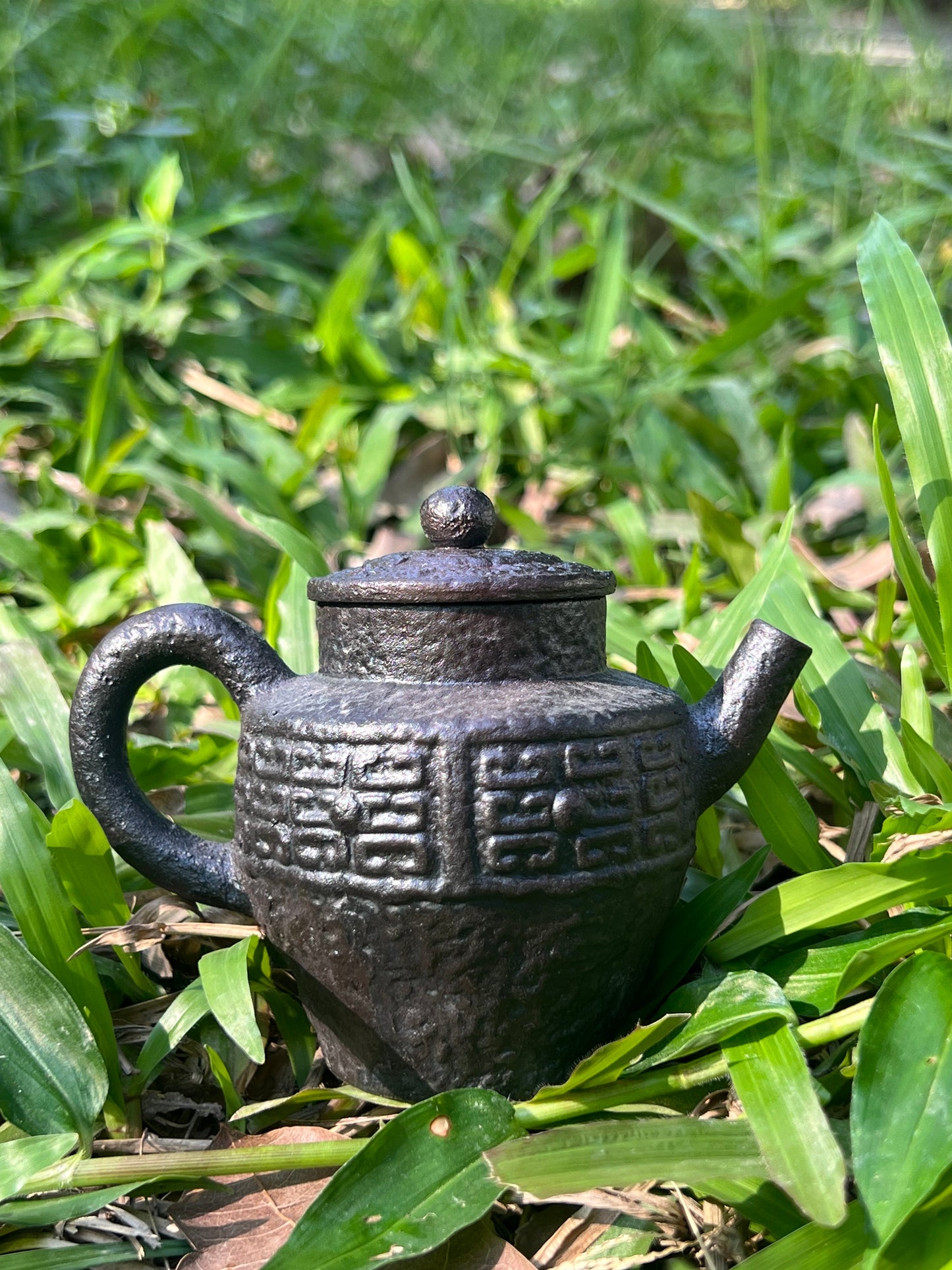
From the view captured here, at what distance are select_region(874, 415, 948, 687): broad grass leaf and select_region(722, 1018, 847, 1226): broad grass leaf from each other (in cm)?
54

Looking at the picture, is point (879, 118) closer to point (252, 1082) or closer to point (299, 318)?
point (299, 318)

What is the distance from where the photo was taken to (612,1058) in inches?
41.5

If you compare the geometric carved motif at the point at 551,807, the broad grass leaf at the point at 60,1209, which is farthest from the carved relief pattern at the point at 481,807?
the broad grass leaf at the point at 60,1209

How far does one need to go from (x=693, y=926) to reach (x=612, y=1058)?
0.73 feet

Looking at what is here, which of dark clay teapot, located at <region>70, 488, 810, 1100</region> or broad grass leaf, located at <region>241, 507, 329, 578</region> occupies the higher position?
broad grass leaf, located at <region>241, 507, 329, 578</region>

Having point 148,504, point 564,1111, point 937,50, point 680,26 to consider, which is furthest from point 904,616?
point 680,26

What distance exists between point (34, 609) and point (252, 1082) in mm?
1190

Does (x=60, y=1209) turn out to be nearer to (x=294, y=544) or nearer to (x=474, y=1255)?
(x=474, y=1255)

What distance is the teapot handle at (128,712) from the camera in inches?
47.8

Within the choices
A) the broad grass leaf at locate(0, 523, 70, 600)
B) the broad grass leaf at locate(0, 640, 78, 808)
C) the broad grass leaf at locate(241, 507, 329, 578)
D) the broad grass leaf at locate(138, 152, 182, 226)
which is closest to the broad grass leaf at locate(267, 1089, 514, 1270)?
the broad grass leaf at locate(0, 640, 78, 808)

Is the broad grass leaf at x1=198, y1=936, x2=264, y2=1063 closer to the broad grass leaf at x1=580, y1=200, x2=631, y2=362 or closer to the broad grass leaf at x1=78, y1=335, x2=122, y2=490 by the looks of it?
the broad grass leaf at x1=78, y1=335, x2=122, y2=490

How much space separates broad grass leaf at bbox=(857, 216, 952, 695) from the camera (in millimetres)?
1301

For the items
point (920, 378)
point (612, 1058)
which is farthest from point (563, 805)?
point (920, 378)

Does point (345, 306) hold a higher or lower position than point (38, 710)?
higher
